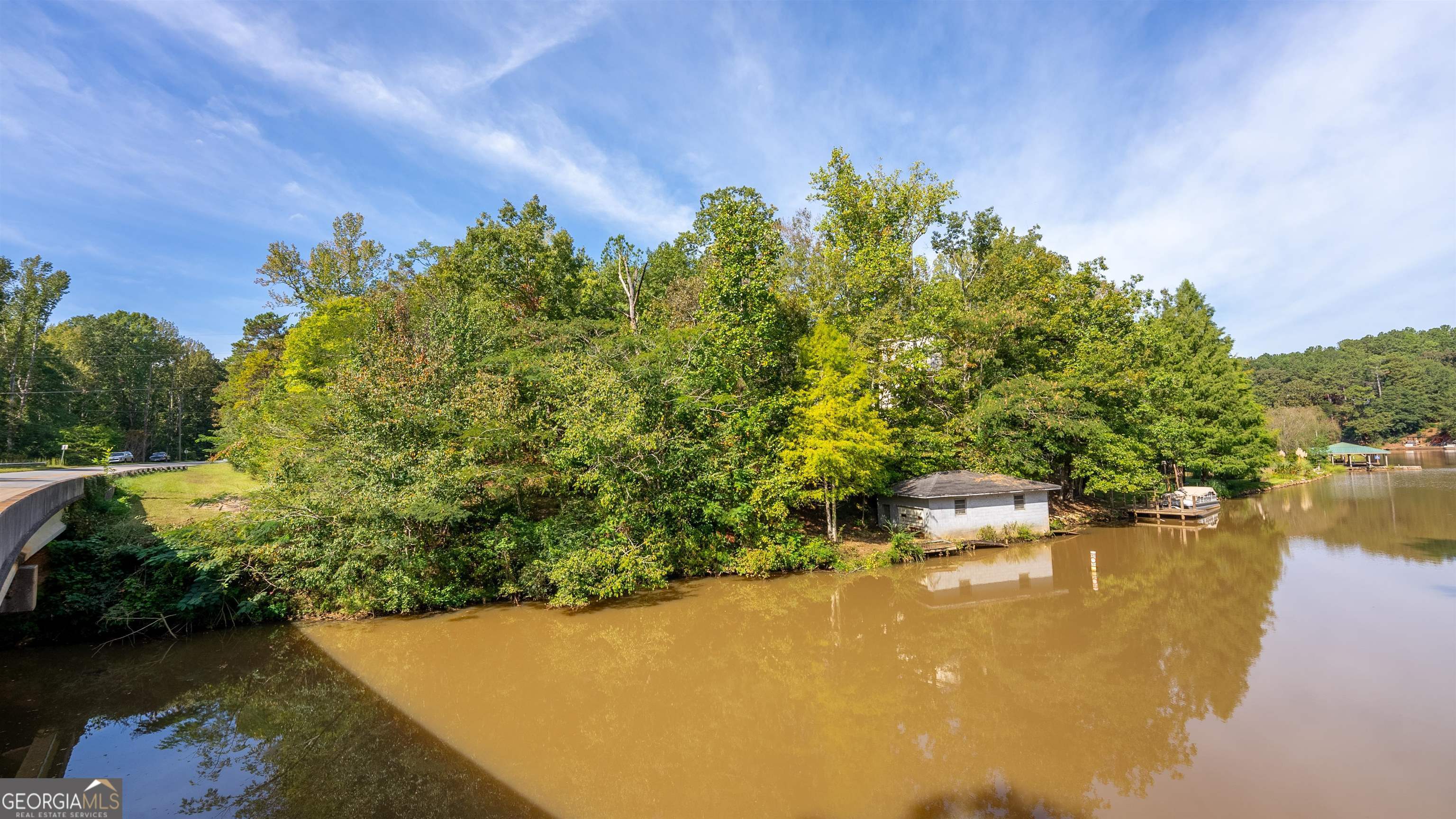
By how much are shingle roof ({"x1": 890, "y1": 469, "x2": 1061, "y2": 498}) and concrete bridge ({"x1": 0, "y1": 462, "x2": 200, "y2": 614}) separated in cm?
2190

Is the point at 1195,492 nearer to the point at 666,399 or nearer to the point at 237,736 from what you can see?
the point at 666,399

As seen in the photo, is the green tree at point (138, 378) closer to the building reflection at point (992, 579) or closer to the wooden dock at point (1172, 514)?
the building reflection at point (992, 579)

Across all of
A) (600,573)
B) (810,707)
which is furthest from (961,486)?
(810,707)

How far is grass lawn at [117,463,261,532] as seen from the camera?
1669 cm

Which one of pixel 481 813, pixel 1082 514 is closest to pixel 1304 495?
pixel 1082 514

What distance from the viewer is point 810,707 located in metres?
9.53

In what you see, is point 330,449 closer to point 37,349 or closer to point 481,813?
point 481,813

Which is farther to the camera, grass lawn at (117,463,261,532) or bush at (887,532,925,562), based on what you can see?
bush at (887,532,925,562)

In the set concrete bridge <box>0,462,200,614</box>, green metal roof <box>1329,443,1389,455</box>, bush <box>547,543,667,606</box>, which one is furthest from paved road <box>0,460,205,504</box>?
green metal roof <box>1329,443,1389,455</box>

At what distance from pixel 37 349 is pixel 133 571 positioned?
34.8m

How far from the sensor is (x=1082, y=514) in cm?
2850

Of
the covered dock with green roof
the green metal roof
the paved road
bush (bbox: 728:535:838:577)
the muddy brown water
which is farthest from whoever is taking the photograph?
the covered dock with green roof

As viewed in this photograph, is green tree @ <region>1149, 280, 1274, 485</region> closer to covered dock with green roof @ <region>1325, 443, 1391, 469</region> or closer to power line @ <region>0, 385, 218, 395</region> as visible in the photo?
covered dock with green roof @ <region>1325, 443, 1391, 469</region>

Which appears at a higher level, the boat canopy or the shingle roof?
the shingle roof
